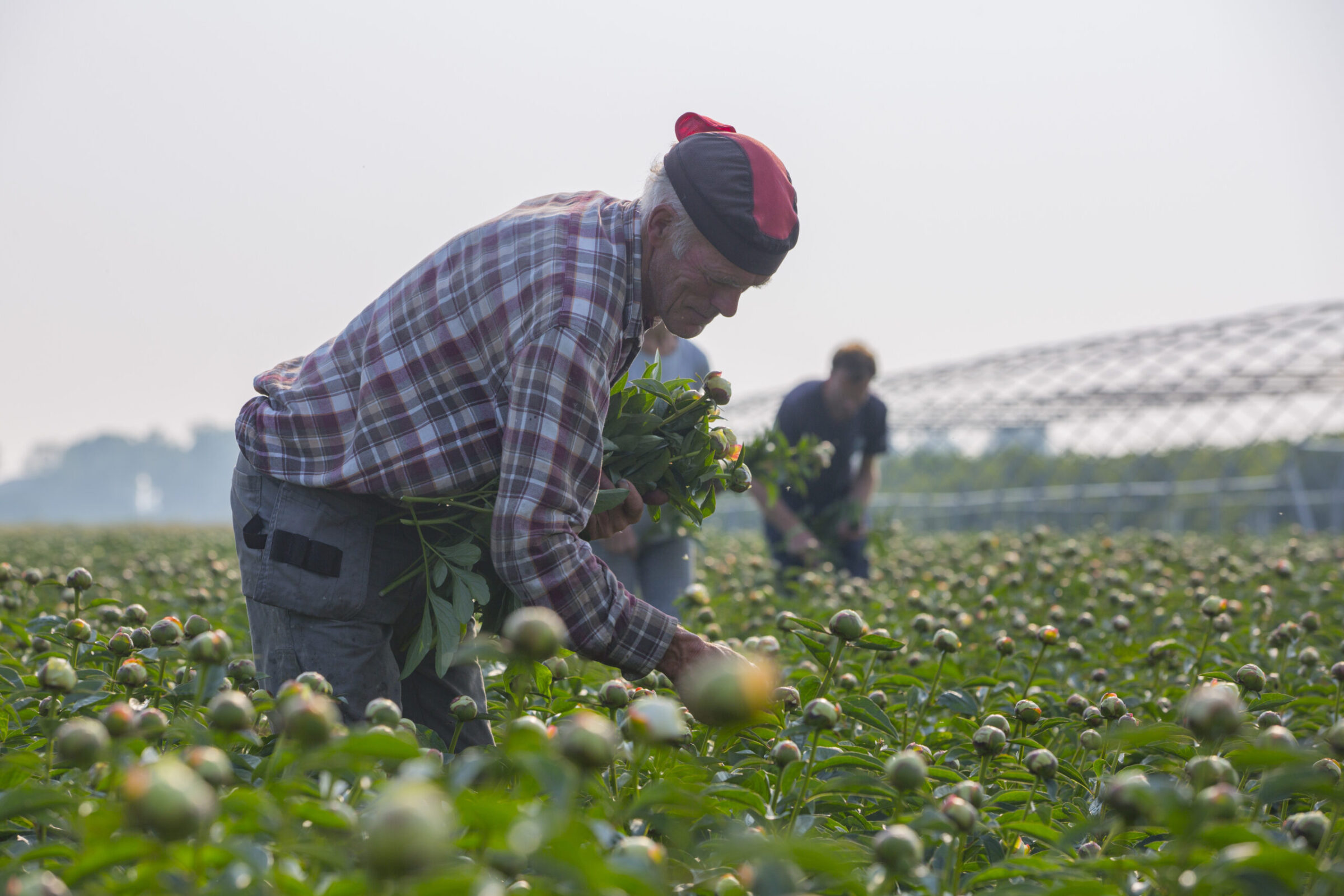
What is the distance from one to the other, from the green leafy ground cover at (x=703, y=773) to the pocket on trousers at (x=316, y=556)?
233mm

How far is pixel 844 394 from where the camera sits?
6.55 meters

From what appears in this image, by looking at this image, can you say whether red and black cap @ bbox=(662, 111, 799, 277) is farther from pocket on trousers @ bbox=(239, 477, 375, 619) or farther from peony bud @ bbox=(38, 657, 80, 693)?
peony bud @ bbox=(38, 657, 80, 693)

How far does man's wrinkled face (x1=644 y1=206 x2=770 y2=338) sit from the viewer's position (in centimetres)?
235

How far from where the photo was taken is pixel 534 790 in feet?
4.59

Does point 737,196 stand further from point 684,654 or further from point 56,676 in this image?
point 56,676

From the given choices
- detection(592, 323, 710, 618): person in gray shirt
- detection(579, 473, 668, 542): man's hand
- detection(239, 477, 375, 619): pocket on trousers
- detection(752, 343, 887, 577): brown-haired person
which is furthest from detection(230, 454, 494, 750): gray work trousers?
detection(752, 343, 887, 577): brown-haired person

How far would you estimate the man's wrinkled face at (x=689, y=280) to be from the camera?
2348mm

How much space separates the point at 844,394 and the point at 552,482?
15.4 ft

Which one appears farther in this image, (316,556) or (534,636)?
(316,556)

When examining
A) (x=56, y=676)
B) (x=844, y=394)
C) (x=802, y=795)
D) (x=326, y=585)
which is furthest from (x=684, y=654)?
(x=844, y=394)

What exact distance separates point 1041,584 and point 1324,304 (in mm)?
17473

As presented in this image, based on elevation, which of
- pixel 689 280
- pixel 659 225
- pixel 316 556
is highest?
pixel 659 225

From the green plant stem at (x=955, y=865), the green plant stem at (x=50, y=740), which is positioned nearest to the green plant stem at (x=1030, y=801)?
the green plant stem at (x=955, y=865)

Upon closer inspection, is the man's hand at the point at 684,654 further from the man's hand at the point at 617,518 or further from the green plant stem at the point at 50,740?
the green plant stem at the point at 50,740
